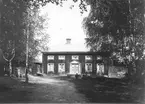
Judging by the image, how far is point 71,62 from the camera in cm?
4875

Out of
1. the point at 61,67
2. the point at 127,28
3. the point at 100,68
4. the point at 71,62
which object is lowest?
the point at 100,68

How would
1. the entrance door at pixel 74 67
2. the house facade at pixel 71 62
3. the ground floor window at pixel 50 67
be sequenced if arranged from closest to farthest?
the house facade at pixel 71 62
the entrance door at pixel 74 67
the ground floor window at pixel 50 67

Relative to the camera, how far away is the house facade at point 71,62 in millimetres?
47438

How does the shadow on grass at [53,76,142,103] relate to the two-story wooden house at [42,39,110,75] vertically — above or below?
below

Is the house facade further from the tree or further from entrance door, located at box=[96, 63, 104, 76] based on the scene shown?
the tree

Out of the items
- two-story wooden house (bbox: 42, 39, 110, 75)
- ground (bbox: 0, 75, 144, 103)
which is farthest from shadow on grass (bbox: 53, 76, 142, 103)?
two-story wooden house (bbox: 42, 39, 110, 75)

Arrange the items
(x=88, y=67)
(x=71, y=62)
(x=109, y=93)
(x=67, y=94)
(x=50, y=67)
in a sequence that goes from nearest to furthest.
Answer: (x=67, y=94) → (x=109, y=93) → (x=88, y=67) → (x=71, y=62) → (x=50, y=67)

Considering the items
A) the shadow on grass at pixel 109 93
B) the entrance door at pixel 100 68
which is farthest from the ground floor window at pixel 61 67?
the shadow on grass at pixel 109 93

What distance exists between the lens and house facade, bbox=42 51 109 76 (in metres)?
47.4

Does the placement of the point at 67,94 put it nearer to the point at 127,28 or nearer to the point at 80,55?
the point at 127,28

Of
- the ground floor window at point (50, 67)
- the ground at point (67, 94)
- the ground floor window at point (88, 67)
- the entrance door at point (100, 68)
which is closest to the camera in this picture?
the ground at point (67, 94)

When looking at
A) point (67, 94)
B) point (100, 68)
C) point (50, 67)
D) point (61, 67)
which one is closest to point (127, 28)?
point (67, 94)

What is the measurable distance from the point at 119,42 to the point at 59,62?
24137mm

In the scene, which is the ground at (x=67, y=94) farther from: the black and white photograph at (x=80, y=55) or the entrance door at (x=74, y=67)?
the entrance door at (x=74, y=67)
